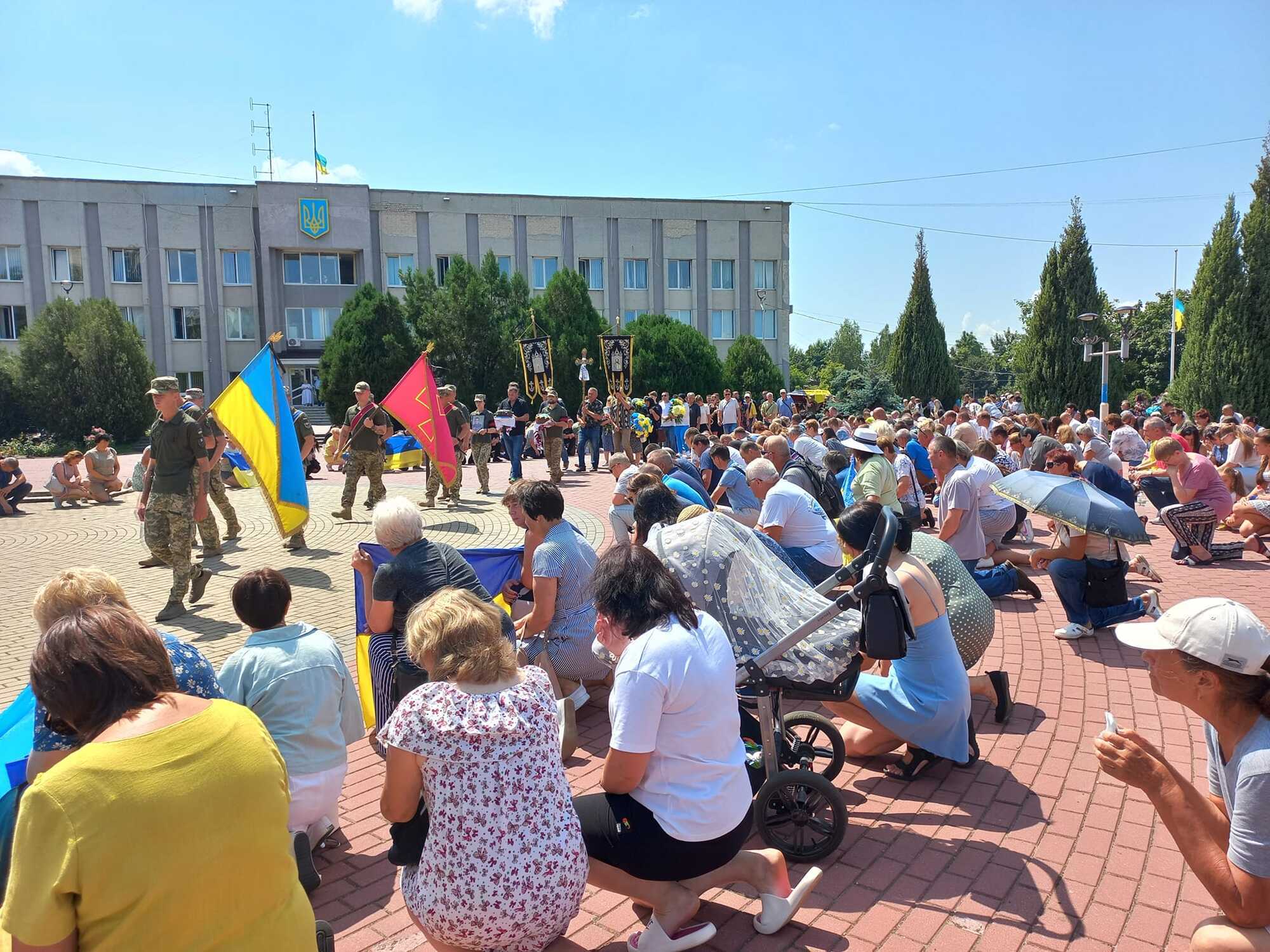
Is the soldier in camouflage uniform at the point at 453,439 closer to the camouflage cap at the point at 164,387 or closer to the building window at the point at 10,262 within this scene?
the camouflage cap at the point at 164,387

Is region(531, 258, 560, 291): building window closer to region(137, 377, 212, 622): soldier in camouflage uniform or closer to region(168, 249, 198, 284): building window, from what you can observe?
region(168, 249, 198, 284): building window

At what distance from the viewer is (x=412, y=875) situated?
2.94 meters

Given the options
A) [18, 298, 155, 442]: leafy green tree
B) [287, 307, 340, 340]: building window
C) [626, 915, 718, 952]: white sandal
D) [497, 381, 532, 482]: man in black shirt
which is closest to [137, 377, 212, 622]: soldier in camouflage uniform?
[626, 915, 718, 952]: white sandal

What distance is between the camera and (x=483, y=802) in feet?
9.10

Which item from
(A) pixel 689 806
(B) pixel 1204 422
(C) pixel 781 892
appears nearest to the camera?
(A) pixel 689 806

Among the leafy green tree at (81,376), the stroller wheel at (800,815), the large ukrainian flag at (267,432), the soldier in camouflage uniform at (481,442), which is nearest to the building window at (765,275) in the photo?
the leafy green tree at (81,376)

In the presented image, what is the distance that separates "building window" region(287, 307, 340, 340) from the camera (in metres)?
47.6

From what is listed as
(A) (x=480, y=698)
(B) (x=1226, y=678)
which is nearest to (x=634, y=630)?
(A) (x=480, y=698)

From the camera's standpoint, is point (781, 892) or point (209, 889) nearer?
point (209, 889)

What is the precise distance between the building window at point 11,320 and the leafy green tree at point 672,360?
31.9 metres

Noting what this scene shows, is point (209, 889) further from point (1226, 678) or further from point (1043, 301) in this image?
point (1043, 301)

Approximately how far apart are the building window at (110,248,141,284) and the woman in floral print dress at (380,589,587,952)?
51916 millimetres

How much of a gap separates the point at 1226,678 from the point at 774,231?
51320mm

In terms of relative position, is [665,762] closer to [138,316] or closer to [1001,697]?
[1001,697]
